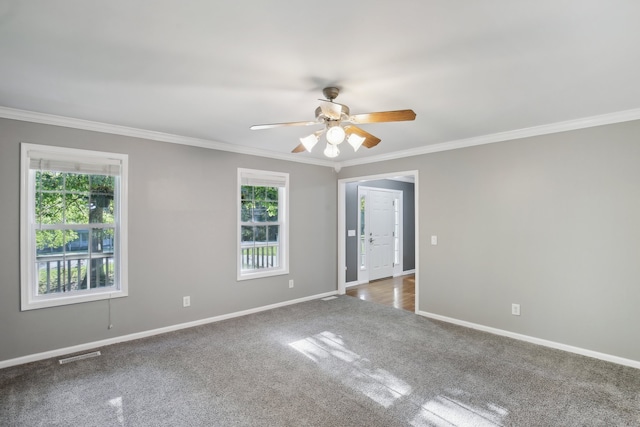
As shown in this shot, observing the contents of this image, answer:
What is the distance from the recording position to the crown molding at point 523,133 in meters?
3.01

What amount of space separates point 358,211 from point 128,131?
4.22m

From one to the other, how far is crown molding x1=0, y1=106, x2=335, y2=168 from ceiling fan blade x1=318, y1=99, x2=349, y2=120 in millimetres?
2297

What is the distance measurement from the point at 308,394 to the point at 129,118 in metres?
3.04

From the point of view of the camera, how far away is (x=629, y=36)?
5.74 ft

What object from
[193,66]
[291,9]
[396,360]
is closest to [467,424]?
[396,360]

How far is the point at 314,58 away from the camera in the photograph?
2.01 metres

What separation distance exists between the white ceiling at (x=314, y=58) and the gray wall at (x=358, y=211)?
10.7 ft

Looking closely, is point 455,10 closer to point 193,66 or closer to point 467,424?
point 193,66

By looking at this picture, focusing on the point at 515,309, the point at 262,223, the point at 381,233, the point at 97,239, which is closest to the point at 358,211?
the point at 381,233

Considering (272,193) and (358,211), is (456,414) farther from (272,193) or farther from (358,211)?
(358,211)

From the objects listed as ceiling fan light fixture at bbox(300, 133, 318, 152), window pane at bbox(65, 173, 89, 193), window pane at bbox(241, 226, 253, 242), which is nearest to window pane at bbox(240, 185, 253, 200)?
window pane at bbox(241, 226, 253, 242)

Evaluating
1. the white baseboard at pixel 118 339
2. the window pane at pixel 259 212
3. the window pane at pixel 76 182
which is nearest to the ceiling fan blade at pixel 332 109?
the window pane at pixel 259 212

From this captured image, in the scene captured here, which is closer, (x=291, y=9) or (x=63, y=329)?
(x=291, y=9)

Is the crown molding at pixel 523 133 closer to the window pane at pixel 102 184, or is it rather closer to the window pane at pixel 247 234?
the window pane at pixel 247 234
